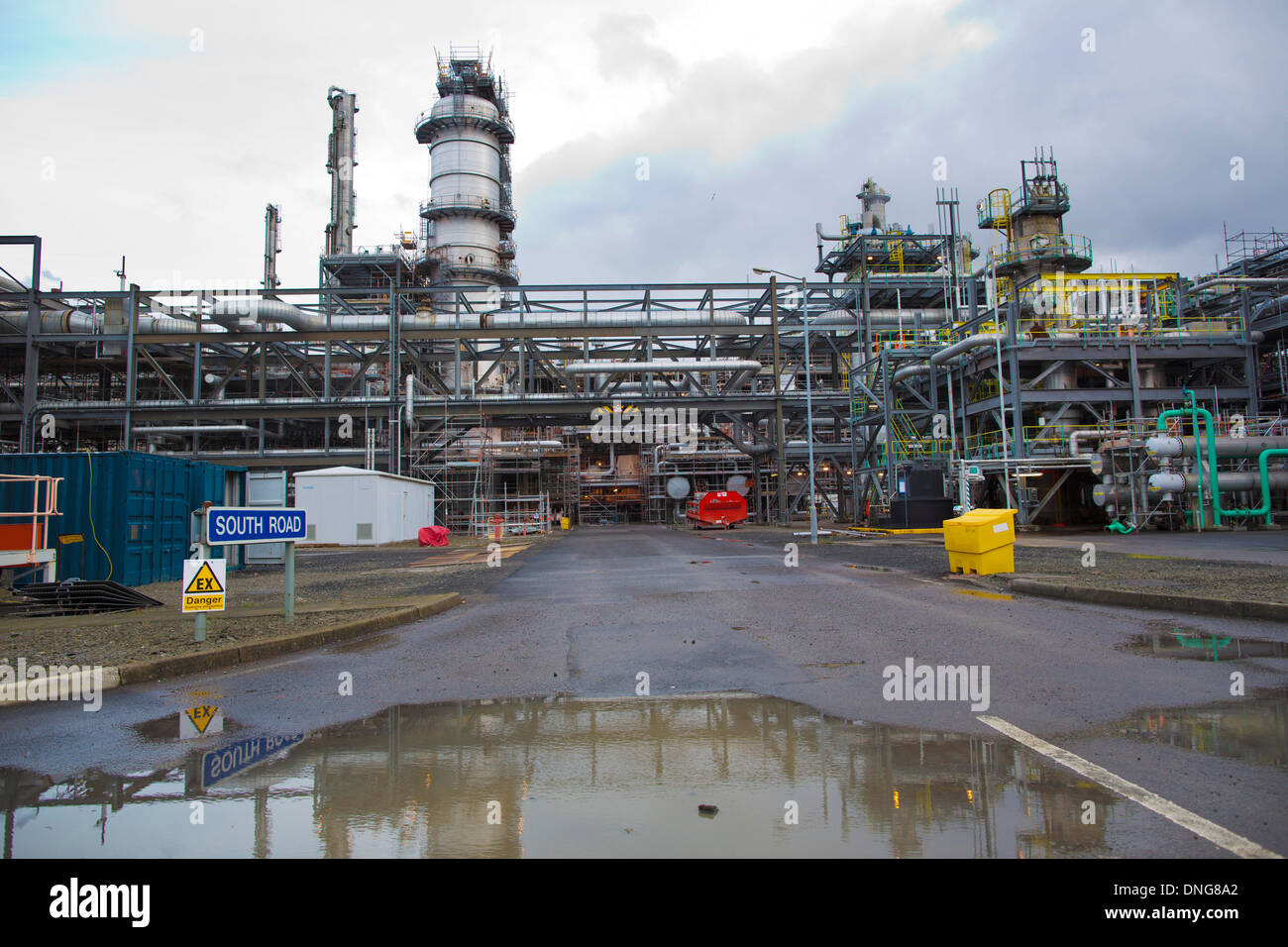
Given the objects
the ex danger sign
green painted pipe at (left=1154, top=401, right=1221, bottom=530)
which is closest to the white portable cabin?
the ex danger sign

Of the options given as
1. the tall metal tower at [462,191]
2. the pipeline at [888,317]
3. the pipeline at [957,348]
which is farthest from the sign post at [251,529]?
the tall metal tower at [462,191]

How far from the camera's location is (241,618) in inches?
341

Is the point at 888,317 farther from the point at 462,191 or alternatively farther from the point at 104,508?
the point at 104,508

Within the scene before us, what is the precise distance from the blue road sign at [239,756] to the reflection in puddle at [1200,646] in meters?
6.48

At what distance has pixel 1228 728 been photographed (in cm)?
415

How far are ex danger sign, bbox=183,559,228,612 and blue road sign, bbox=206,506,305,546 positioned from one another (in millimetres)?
326

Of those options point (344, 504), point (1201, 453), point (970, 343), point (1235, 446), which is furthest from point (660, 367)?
point (1235, 446)

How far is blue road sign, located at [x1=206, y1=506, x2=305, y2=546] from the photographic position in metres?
7.33

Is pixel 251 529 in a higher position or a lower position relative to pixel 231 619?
higher

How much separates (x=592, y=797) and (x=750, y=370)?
33174mm

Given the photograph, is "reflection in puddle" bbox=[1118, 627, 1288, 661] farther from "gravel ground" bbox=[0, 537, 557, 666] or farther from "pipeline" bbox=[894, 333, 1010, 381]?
"pipeline" bbox=[894, 333, 1010, 381]

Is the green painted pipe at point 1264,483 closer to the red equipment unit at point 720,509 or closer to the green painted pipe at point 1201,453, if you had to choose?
the green painted pipe at point 1201,453

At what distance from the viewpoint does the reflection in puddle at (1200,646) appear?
6.10 meters
